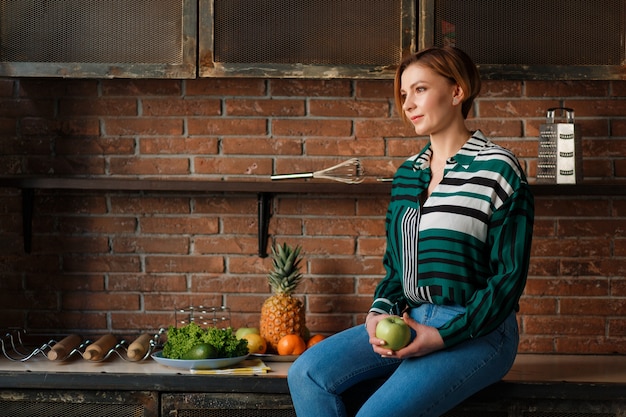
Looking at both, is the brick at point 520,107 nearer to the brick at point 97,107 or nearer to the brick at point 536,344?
the brick at point 536,344

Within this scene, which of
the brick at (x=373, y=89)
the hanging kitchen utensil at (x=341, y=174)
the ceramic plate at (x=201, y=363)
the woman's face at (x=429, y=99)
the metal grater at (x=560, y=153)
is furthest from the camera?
the brick at (x=373, y=89)

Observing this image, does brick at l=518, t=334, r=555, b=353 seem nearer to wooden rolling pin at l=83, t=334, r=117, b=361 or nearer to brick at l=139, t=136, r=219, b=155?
brick at l=139, t=136, r=219, b=155

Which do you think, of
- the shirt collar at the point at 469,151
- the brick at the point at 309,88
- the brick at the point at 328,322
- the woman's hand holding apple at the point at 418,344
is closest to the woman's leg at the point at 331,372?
the woman's hand holding apple at the point at 418,344

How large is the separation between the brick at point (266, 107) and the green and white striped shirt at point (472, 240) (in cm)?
78

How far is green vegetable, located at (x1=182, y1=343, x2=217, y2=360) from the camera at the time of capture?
8.09 feet

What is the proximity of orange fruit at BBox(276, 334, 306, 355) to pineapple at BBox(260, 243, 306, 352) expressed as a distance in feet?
0.18

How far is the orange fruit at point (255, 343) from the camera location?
2635mm

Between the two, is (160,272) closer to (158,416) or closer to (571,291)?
(158,416)

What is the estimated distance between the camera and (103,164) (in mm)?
2924

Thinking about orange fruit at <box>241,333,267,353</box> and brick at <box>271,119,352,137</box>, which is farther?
brick at <box>271,119,352,137</box>

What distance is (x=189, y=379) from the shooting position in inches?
94.1

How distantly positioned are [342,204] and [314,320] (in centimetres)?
44

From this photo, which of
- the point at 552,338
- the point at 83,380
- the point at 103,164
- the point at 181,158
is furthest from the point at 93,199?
the point at 552,338

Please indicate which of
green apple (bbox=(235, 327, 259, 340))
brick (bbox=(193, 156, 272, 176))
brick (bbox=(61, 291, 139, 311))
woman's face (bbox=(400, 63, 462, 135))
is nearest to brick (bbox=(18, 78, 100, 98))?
brick (bbox=(193, 156, 272, 176))
